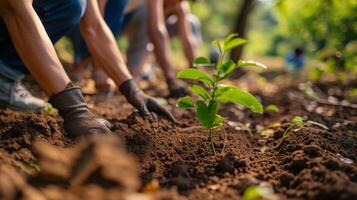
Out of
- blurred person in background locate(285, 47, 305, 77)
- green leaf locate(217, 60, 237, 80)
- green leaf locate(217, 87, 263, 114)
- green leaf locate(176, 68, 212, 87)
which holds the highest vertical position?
green leaf locate(217, 60, 237, 80)

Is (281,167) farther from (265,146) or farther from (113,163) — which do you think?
(113,163)

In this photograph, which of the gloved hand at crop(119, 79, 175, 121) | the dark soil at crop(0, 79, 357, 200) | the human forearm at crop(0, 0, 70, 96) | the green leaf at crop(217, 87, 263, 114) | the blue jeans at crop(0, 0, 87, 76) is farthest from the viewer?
the gloved hand at crop(119, 79, 175, 121)

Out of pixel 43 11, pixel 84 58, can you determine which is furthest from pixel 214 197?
pixel 84 58

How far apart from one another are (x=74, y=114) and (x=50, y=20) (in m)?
0.75

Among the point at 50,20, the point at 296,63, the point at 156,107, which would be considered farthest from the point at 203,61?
the point at 296,63

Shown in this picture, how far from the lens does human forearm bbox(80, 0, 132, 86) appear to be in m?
2.38

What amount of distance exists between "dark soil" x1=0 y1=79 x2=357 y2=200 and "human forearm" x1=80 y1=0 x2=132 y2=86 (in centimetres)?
27

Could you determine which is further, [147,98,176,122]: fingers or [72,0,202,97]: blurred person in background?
[72,0,202,97]: blurred person in background

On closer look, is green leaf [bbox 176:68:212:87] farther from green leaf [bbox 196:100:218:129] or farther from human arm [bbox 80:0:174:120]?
human arm [bbox 80:0:174:120]

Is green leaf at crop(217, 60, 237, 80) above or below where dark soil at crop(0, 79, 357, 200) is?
above

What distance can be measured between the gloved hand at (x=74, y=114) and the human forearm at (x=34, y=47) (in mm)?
34

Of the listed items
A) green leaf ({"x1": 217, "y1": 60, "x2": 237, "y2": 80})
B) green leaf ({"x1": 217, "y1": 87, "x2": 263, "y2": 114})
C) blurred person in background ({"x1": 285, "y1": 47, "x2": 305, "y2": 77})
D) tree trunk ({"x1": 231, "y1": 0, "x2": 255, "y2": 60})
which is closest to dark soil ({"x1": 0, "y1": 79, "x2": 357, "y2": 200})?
green leaf ({"x1": 217, "y1": 87, "x2": 263, "y2": 114})

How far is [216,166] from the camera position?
1.67 m

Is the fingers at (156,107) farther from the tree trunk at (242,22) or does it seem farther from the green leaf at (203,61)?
the tree trunk at (242,22)
